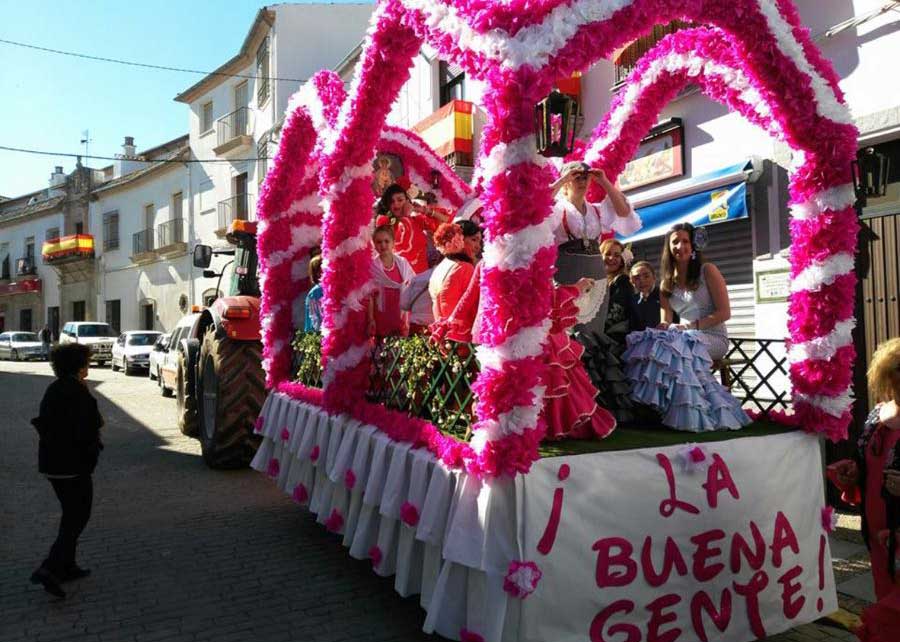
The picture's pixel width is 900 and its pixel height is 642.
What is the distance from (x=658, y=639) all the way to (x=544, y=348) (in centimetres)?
139

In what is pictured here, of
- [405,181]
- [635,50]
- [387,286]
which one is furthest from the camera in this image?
[635,50]

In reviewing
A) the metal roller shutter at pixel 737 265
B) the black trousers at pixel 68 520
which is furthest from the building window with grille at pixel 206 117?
the black trousers at pixel 68 520

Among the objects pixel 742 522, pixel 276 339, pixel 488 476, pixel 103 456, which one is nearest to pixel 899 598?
pixel 742 522

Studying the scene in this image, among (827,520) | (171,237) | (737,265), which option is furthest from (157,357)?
(827,520)

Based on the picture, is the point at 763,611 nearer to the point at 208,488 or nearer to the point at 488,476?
the point at 488,476

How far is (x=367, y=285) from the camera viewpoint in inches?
184

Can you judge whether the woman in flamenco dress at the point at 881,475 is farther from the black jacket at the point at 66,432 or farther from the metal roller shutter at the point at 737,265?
the metal roller shutter at the point at 737,265

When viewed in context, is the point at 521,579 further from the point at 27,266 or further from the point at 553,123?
the point at 27,266

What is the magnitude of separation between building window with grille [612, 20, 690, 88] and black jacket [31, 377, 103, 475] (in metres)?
7.78

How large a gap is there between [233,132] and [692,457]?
965 inches

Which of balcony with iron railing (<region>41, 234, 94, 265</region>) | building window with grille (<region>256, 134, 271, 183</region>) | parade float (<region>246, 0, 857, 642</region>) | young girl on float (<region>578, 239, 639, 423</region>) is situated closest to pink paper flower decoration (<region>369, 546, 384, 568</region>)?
parade float (<region>246, 0, 857, 642</region>)

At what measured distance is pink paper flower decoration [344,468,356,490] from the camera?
4.29 m

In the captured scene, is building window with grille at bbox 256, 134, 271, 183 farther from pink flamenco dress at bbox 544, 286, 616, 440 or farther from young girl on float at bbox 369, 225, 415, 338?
pink flamenco dress at bbox 544, 286, 616, 440

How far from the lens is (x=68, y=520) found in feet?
14.1
